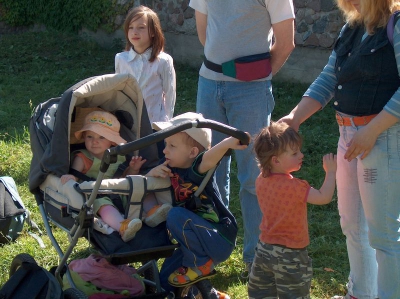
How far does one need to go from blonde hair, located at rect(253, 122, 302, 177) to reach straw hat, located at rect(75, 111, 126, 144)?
3.12 feet

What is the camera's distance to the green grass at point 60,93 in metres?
4.37

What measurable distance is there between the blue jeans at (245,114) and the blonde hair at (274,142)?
76cm

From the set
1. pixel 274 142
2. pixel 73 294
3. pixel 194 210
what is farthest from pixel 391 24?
pixel 73 294

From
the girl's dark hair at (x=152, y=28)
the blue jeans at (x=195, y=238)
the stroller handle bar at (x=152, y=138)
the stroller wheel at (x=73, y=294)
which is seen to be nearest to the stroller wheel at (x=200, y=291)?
the blue jeans at (x=195, y=238)

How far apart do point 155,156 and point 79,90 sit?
639 mm

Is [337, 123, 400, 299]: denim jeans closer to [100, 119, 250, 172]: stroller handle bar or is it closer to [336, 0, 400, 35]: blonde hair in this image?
[336, 0, 400, 35]: blonde hair

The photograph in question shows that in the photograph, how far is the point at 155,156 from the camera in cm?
384

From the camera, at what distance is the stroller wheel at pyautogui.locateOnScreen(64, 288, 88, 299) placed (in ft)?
10.6

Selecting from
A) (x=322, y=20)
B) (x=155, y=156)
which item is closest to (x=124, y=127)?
(x=155, y=156)

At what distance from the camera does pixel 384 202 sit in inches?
120

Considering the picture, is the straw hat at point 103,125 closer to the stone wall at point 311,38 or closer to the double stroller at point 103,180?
the double stroller at point 103,180

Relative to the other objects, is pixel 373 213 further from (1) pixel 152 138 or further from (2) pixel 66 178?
(2) pixel 66 178

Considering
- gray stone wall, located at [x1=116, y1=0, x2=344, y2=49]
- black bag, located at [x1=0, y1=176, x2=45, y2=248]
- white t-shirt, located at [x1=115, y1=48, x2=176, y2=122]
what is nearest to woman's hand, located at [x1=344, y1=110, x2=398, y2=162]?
white t-shirt, located at [x1=115, y1=48, x2=176, y2=122]

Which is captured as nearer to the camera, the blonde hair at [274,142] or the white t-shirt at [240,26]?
the blonde hair at [274,142]
